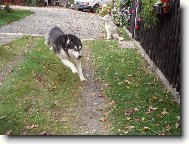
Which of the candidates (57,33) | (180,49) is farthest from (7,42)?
Result: (180,49)

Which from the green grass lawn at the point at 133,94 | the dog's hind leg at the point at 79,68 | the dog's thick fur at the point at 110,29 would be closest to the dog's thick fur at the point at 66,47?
the dog's hind leg at the point at 79,68

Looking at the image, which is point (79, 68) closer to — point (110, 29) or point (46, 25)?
point (46, 25)

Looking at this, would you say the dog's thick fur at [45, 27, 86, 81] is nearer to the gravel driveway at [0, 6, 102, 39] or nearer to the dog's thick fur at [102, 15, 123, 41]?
the gravel driveway at [0, 6, 102, 39]

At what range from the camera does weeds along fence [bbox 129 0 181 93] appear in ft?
20.7

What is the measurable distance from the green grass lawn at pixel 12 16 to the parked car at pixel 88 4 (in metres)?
1.04

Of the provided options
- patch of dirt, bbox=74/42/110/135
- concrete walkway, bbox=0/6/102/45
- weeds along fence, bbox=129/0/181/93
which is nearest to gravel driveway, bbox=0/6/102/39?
concrete walkway, bbox=0/6/102/45

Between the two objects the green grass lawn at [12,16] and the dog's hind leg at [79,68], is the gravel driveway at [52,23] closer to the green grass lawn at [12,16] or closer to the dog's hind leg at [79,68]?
the green grass lawn at [12,16]

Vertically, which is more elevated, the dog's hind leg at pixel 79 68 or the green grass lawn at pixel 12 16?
the green grass lawn at pixel 12 16

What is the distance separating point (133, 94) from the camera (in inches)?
262

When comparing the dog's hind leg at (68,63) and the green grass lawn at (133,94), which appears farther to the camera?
the dog's hind leg at (68,63)

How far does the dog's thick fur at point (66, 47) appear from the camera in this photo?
7348mm

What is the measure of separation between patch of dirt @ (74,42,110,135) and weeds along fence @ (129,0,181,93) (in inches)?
42.4

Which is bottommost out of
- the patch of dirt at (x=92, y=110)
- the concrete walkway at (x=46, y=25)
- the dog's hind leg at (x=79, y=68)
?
the patch of dirt at (x=92, y=110)

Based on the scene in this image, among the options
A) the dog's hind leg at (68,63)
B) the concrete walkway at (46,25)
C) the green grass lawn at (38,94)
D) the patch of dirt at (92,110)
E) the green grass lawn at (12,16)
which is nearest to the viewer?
the patch of dirt at (92,110)
